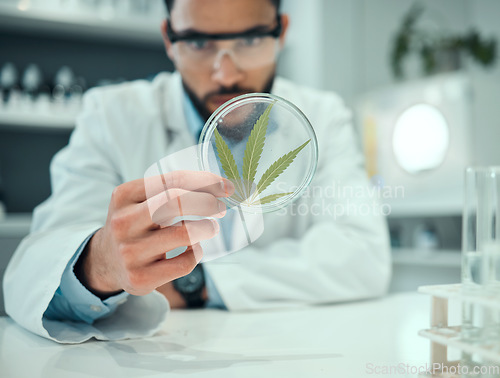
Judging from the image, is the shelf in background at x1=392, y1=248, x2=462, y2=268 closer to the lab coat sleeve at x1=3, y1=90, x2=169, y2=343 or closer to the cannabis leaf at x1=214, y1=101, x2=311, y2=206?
the lab coat sleeve at x1=3, y1=90, x2=169, y2=343

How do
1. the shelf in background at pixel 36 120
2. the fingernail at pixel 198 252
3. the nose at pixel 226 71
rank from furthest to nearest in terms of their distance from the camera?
the shelf in background at pixel 36 120 → the nose at pixel 226 71 → the fingernail at pixel 198 252

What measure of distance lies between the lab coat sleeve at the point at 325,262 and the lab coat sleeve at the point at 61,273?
201 mm

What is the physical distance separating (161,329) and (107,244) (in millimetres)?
199

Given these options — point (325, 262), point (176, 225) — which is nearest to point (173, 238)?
point (176, 225)

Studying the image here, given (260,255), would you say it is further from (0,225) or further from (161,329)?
(0,225)

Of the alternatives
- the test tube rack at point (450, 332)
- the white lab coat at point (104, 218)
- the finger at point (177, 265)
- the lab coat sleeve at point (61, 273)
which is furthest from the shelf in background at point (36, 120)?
the test tube rack at point (450, 332)

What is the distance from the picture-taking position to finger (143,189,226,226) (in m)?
0.47

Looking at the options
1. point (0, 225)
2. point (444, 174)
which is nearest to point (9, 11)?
point (0, 225)

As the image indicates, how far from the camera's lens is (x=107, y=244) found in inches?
23.5

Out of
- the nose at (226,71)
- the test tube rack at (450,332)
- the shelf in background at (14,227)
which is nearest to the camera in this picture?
the test tube rack at (450,332)

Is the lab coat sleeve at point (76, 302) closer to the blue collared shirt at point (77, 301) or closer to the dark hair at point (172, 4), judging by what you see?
the blue collared shirt at point (77, 301)

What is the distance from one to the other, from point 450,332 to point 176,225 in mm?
290

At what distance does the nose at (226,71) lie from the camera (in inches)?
25.1

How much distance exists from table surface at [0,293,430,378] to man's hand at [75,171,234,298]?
0.09 m
